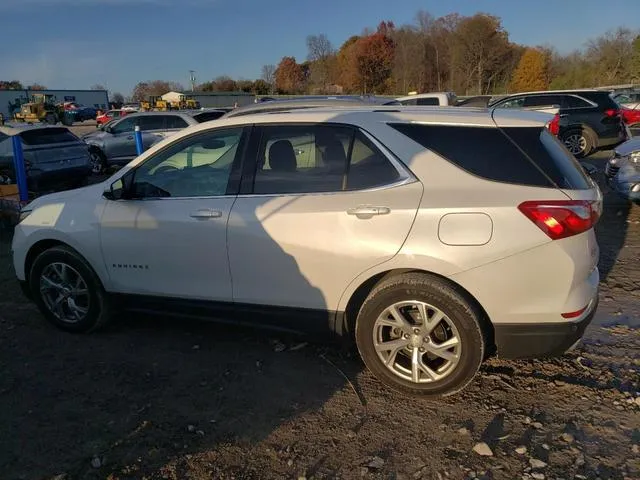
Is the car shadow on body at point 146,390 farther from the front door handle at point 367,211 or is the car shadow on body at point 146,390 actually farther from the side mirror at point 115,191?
the side mirror at point 115,191

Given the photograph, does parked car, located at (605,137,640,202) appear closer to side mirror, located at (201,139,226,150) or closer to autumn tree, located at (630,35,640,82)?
side mirror, located at (201,139,226,150)

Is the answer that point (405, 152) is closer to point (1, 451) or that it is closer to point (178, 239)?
point (178, 239)

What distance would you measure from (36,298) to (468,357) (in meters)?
3.50

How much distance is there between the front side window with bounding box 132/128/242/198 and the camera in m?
3.77

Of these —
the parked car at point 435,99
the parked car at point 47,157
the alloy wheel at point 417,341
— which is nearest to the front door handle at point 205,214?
the alloy wheel at point 417,341

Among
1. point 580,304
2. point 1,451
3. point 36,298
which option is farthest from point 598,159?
point 1,451

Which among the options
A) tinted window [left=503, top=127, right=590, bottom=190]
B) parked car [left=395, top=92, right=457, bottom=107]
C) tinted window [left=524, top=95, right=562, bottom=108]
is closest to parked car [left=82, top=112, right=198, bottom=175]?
parked car [left=395, top=92, right=457, bottom=107]

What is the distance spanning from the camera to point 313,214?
10.9ft

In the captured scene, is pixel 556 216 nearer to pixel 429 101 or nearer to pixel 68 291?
pixel 68 291

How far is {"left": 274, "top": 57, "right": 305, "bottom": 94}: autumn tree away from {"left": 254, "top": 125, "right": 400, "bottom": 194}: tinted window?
3503 inches

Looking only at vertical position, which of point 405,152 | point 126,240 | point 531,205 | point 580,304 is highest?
point 405,152

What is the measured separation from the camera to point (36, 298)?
445cm

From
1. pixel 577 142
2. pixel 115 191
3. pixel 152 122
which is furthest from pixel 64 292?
pixel 577 142

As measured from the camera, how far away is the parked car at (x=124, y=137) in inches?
564
